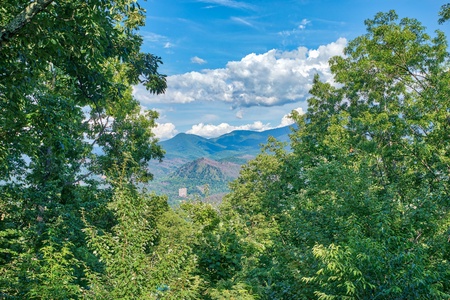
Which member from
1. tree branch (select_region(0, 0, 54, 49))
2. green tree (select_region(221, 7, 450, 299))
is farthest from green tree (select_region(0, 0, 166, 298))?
green tree (select_region(221, 7, 450, 299))

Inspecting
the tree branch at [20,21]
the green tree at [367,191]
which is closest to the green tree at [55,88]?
the tree branch at [20,21]

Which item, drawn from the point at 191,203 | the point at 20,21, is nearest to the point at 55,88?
the point at 20,21

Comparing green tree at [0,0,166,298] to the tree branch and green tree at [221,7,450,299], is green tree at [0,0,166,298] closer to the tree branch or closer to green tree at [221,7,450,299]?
the tree branch

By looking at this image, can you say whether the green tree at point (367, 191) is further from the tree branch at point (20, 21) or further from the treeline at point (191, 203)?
the tree branch at point (20, 21)

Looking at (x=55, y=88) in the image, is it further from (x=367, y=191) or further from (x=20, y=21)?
(x=367, y=191)

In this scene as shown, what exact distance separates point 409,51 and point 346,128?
242 inches

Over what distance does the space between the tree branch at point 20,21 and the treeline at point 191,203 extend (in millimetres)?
25

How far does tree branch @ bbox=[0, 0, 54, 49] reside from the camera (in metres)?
3.97

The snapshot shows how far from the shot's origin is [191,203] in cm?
1908

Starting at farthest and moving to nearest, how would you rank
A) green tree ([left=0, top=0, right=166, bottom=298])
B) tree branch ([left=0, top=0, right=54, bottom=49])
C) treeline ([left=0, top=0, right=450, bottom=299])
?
treeline ([left=0, top=0, right=450, bottom=299])
green tree ([left=0, top=0, right=166, bottom=298])
tree branch ([left=0, top=0, right=54, bottom=49])

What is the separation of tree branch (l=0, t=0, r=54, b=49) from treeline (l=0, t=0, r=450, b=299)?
0.03 meters

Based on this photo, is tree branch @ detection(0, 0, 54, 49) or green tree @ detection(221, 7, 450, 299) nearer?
tree branch @ detection(0, 0, 54, 49)

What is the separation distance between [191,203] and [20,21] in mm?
15870

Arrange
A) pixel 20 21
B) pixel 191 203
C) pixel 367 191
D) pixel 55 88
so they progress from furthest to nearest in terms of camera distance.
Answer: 1. pixel 191 203
2. pixel 367 191
3. pixel 55 88
4. pixel 20 21
